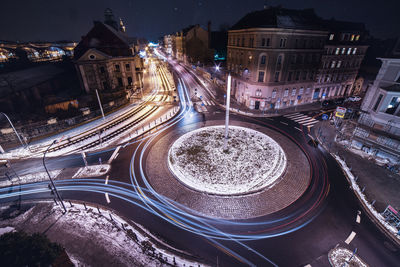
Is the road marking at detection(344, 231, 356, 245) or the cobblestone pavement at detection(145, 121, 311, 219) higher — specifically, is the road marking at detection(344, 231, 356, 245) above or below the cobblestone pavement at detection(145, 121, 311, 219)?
below

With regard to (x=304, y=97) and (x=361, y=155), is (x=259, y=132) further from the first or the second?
(x=304, y=97)

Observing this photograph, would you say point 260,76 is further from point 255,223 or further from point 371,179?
point 255,223

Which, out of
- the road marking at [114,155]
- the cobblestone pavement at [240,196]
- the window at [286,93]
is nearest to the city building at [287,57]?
the window at [286,93]

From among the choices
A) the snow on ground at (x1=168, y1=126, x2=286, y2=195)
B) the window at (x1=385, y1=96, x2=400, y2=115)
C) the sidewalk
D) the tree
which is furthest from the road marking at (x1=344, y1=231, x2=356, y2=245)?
the tree

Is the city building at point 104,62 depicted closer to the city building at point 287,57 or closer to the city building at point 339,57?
the city building at point 287,57

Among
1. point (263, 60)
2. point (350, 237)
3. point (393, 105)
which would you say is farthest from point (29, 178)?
point (393, 105)

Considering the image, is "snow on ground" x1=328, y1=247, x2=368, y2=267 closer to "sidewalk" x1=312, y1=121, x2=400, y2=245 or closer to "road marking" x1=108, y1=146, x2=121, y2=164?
"sidewalk" x1=312, y1=121, x2=400, y2=245
